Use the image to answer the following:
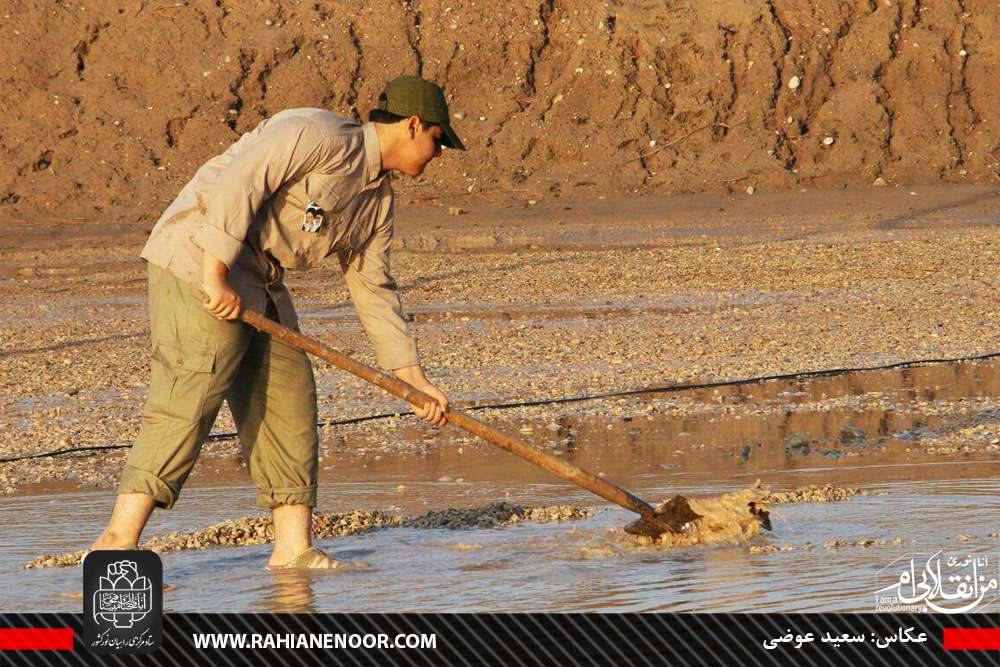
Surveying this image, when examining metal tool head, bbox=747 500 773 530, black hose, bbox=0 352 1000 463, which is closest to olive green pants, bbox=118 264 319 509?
metal tool head, bbox=747 500 773 530

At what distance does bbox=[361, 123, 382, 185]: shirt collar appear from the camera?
512 centimetres

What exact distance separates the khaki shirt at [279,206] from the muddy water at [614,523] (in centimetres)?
95

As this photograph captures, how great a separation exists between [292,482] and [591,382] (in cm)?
430

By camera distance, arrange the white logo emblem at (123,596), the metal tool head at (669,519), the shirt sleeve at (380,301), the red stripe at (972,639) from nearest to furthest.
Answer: the red stripe at (972,639) → the white logo emblem at (123,596) → the shirt sleeve at (380,301) → the metal tool head at (669,519)

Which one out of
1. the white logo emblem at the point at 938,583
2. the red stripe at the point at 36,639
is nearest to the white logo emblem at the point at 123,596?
the red stripe at the point at 36,639

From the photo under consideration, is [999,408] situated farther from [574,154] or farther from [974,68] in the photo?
[974,68]

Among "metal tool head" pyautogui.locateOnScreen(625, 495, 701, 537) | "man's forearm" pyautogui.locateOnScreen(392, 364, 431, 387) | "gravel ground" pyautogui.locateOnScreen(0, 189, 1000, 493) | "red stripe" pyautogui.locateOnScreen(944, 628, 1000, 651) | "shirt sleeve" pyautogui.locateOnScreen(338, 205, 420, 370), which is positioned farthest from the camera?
"gravel ground" pyautogui.locateOnScreen(0, 189, 1000, 493)

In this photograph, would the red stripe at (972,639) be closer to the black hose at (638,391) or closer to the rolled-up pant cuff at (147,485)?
the rolled-up pant cuff at (147,485)

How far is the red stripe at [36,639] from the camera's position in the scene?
14.7 feet

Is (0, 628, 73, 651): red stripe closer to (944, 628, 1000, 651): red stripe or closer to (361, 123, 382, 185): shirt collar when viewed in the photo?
(361, 123, 382, 185): shirt collar

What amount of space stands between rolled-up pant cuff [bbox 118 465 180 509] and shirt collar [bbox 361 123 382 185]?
110cm

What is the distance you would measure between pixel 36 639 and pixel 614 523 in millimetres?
2394

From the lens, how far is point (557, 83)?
27219 mm

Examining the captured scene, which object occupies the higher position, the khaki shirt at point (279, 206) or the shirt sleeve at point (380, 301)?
the khaki shirt at point (279, 206)
